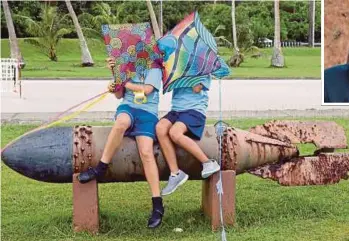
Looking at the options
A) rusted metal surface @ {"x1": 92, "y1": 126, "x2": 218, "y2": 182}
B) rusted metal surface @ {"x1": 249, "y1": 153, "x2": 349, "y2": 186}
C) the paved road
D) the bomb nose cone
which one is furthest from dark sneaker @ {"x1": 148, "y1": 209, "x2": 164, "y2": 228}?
the paved road

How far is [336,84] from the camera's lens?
5.14 m

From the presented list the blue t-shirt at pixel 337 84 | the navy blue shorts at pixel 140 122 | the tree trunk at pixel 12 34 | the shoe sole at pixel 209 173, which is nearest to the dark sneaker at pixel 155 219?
the shoe sole at pixel 209 173

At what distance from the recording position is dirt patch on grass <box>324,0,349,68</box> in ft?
17.4

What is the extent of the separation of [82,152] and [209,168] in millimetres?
826

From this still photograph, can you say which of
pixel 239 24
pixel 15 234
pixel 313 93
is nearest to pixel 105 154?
pixel 15 234

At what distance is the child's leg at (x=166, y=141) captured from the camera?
4441 millimetres

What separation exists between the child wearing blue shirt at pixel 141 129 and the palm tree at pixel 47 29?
71.2 feet

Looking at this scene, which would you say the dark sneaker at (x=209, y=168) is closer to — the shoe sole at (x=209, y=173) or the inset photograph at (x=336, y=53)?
the shoe sole at (x=209, y=173)

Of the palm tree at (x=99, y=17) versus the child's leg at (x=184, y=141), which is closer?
the child's leg at (x=184, y=141)

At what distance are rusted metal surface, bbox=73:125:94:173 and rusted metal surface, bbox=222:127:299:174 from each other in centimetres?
89

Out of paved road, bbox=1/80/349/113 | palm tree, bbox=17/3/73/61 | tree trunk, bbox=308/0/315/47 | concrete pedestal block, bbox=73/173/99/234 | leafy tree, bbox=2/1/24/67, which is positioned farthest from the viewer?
tree trunk, bbox=308/0/315/47

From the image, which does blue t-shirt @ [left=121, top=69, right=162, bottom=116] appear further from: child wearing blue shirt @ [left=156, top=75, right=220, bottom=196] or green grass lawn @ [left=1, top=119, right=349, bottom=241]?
green grass lawn @ [left=1, top=119, right=349, bottom=241]

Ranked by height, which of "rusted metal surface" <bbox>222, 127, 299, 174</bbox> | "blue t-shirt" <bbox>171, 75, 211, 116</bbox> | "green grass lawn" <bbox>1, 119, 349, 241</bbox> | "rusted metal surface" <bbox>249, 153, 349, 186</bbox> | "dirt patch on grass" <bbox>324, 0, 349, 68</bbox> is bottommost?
"green grass lawn" <bbox>1, 119, 349, 241</bbox>

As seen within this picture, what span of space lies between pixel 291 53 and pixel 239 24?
4113 mm
